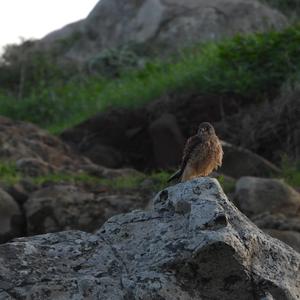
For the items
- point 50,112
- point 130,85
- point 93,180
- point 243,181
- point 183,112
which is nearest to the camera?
point 243,181

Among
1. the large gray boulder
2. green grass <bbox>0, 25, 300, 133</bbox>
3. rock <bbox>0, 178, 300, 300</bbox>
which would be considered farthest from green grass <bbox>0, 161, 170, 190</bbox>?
the large gray boulder

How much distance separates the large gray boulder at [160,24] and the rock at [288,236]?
1167 cm

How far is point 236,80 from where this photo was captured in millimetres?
17516

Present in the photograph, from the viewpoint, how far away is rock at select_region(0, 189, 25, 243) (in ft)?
40.9

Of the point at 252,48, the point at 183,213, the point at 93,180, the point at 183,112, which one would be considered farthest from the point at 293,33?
the point at 183,213

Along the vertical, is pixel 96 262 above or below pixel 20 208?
above

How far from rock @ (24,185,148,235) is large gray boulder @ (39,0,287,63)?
32.8 feet

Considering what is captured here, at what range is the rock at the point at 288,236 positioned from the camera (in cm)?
1047

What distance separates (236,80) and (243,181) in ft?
18.1

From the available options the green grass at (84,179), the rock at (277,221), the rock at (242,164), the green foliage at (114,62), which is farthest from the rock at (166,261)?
the green foliage at (114,62)

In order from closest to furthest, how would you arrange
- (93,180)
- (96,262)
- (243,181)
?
(96,262)
(243,181)
(93,180)

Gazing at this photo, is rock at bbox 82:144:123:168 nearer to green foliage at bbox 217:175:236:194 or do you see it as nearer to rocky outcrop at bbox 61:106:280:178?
rocky outcrop at bbox 61:106:280:178

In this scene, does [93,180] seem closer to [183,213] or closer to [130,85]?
[130,85]

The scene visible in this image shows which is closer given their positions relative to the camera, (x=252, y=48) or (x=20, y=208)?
(x=20, y=208)
